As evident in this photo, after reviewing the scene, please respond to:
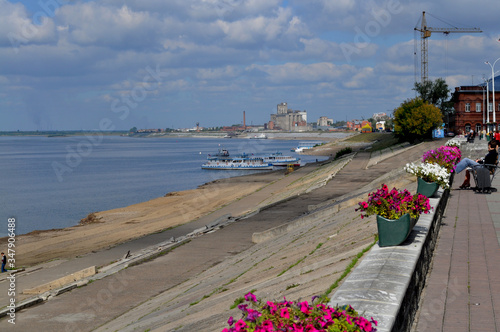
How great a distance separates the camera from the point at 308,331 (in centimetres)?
399

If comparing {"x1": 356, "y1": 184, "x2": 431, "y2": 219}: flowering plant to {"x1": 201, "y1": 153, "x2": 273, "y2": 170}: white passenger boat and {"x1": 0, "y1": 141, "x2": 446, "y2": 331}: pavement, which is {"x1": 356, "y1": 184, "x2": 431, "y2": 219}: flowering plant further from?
{"x1": 201, "y1": 153, "x2": 273, "y2": 170}: white passenger boat

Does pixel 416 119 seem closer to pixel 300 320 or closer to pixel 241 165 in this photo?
pixel 241 165

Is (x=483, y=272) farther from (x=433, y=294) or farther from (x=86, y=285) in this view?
(x=86, y=285)

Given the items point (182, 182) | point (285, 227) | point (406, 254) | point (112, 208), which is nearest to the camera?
point (406, 254)

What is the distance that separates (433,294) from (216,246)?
54.1 feet

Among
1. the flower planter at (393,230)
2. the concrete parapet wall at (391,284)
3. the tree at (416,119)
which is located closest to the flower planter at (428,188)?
the concrete parapet wall at (391,284)

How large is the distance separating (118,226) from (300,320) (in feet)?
141

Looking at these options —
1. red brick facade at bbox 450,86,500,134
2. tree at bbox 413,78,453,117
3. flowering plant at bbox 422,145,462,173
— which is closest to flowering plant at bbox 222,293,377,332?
flowering plant at bbox 422,145,462,173

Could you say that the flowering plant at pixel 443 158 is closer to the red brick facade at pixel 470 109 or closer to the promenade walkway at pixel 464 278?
the promenade walkway at pixel 464 278

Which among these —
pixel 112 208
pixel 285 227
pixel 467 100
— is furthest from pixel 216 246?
pixel 467 100

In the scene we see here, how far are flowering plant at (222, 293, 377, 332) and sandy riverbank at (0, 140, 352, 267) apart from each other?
30.1m

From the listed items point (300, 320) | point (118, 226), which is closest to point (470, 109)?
point (118, 226)

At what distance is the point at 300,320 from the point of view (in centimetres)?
410

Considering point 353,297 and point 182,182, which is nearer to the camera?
point 353,297
